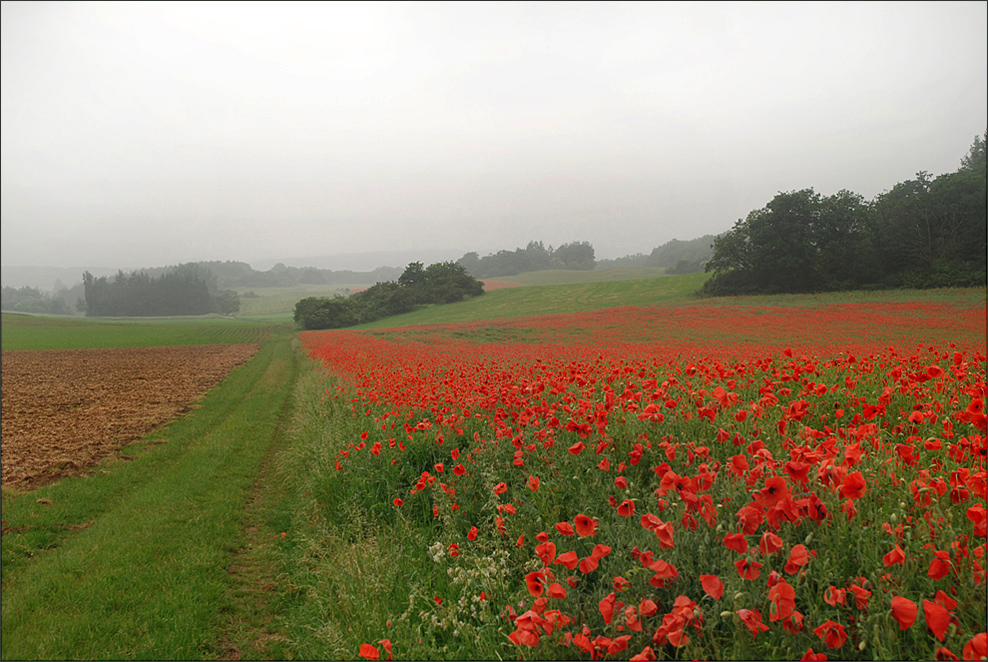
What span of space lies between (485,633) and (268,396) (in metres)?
14.8

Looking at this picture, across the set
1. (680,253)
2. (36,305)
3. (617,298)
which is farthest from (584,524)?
(36,305)

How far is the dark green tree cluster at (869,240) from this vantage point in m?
21.7

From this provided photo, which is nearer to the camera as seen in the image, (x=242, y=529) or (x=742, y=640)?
(x=742, y=640)

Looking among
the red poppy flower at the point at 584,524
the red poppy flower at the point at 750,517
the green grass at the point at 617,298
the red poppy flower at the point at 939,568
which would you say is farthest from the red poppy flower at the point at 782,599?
the green grass at the point at 617,298

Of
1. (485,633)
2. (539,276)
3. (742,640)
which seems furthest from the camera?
(539,276)

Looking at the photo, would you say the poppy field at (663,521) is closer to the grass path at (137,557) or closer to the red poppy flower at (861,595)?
the red poppy flower at (861,595)

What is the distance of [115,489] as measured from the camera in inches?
279

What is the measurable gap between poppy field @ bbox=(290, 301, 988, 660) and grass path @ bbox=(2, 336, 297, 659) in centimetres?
82

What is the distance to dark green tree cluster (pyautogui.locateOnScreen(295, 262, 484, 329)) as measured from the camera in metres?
65.1

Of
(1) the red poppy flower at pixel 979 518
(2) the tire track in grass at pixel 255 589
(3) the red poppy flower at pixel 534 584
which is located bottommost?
(2) the tire track in grass at pixel 255 589

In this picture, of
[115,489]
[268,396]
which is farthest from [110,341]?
[115,489]

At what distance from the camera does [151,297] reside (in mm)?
122438

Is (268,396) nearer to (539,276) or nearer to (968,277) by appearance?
(968,277)

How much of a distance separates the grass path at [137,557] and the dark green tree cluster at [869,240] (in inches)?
1013
